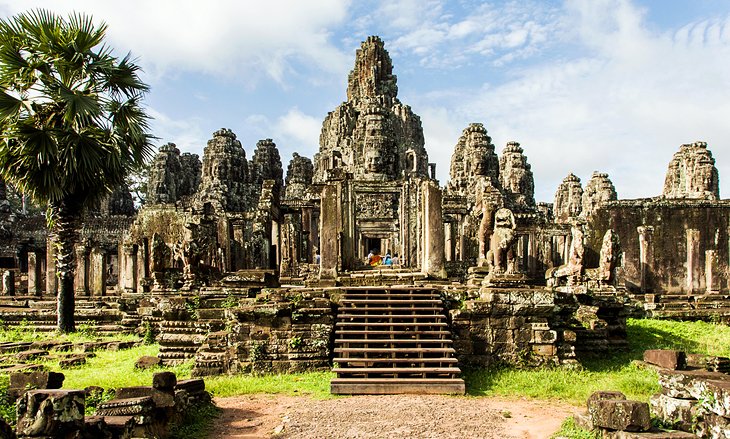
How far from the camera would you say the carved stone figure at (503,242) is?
38.0ft

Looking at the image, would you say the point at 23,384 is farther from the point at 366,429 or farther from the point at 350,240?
the point at 350,240

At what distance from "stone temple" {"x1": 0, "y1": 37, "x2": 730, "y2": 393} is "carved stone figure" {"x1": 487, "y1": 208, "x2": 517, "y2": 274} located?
4 cm

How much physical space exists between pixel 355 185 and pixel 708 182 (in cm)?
1972

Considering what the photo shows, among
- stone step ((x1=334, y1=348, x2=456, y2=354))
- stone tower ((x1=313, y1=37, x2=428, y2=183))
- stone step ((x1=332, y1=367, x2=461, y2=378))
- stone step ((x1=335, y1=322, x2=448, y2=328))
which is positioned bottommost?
stone step ((x1=332, y1=367, x2=461, y2=378))

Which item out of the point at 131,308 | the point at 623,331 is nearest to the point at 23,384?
the point at 131,308

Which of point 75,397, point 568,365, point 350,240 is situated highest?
point 350,240

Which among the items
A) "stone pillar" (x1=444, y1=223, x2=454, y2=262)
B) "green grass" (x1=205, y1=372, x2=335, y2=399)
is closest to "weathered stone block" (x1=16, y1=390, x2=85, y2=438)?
"green grass" (x1=205, y1=372, x2=335, y2=399)

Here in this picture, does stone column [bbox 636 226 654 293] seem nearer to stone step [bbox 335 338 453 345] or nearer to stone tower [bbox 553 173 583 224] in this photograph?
stone tower [bbox 553 173 583 224]

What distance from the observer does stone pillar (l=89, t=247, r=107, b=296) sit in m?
20.0

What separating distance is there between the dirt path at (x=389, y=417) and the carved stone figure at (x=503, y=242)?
395 cm

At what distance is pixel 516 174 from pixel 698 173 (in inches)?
381

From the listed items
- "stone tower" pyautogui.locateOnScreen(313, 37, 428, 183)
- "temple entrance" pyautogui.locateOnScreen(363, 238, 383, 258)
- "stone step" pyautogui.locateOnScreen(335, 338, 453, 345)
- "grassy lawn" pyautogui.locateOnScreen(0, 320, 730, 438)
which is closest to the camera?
"grassy lawn" pyautogui.locateOnScreen(0, 320, 730, 438)

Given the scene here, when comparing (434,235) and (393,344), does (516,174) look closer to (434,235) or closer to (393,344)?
(434,235)

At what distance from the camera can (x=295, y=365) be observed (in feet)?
31.3
